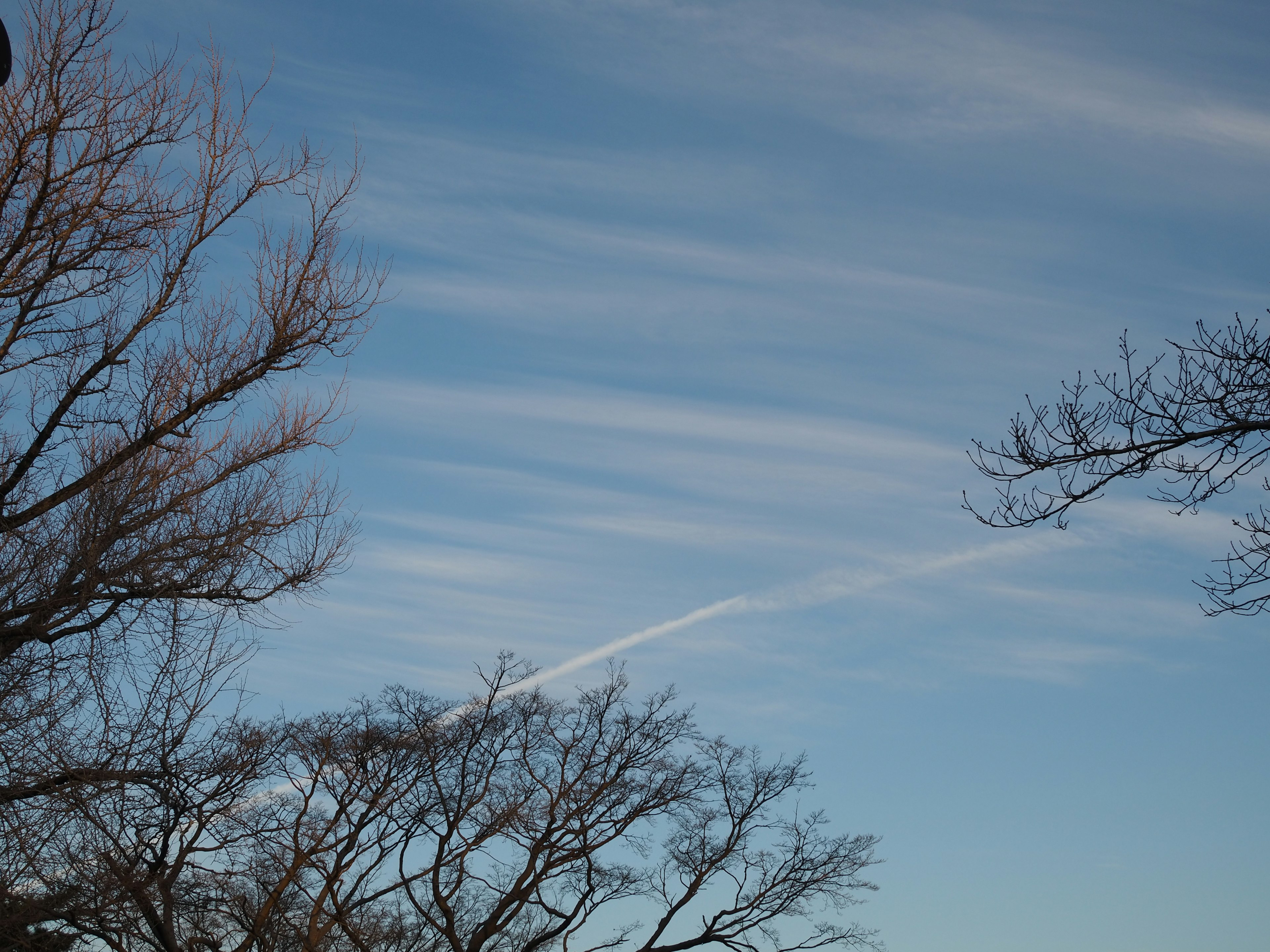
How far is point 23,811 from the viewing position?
839 centimetres

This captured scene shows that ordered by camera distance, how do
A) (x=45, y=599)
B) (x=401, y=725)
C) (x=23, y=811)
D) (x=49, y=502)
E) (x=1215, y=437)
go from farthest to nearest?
(x=401, y=725) → (x=49, y=502) → (x=45, y=599) → (x=23, y=811) → (x=1215, y=437)

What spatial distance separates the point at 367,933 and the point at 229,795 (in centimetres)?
1521

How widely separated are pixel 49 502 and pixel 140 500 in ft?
2.46

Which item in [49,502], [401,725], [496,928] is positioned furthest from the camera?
[401,725]

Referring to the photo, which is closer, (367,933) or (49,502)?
(49,502)

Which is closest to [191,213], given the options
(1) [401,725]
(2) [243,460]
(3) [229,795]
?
(2) [243,460]

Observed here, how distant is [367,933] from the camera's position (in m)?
23.7

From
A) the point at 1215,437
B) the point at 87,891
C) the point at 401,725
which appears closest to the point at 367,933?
the point at 401,725

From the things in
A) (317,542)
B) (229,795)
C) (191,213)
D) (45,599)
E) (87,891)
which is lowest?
(87,891)

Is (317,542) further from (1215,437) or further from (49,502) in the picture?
(1215,437)

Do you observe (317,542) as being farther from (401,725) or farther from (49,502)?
(401,725)

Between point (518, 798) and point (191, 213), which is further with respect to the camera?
point (518, 798)

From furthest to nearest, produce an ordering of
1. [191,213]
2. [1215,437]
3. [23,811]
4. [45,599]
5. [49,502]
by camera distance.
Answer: [191,213] → [49,502] → [45,599] → [23,811] → [1215,437]

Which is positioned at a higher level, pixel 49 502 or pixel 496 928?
pixel 49 502
